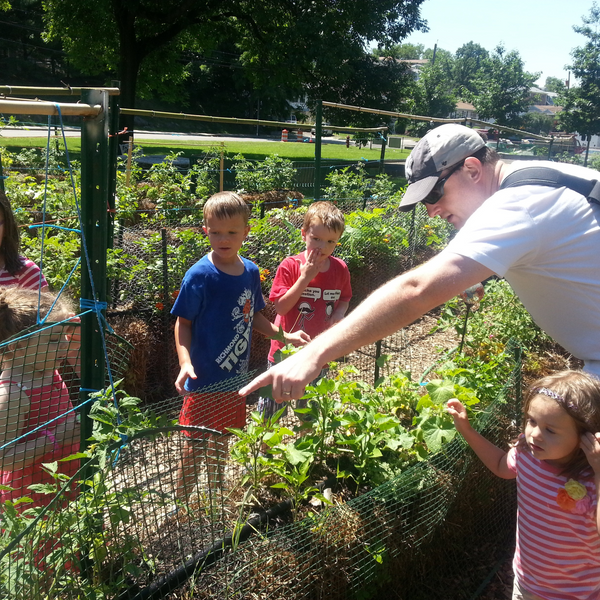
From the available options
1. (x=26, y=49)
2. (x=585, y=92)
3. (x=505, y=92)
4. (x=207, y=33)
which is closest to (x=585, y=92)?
(x=585, y=92)

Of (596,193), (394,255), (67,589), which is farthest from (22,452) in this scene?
(394,255)

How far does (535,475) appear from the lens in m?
1.92

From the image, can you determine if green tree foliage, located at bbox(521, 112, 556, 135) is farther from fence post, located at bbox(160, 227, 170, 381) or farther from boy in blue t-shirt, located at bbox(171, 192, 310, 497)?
boy in blue t-shirt, located at bbox(171, 192, 310, 497)

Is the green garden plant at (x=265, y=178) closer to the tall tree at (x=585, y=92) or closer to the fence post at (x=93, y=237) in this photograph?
the fence post at (x=93, y=237)

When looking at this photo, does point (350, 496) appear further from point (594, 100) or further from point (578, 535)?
point (594, 100)

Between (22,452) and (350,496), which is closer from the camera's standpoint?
(22,452)

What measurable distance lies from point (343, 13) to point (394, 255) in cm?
1554

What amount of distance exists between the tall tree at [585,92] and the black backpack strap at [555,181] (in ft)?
130

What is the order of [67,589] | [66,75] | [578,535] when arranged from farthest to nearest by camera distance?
1. [66,75]
2. [578,535]
3. [67,589]

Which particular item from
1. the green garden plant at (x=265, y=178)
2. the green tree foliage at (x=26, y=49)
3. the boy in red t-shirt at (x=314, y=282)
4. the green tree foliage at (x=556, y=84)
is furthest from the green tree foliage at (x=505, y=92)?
the boy in red t-shirt at (x=314, y=282)

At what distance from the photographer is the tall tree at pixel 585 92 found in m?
35.0

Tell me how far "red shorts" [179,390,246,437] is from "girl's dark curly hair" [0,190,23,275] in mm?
1028

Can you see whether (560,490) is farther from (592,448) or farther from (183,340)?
(183,340)

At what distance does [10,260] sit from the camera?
263 cm
